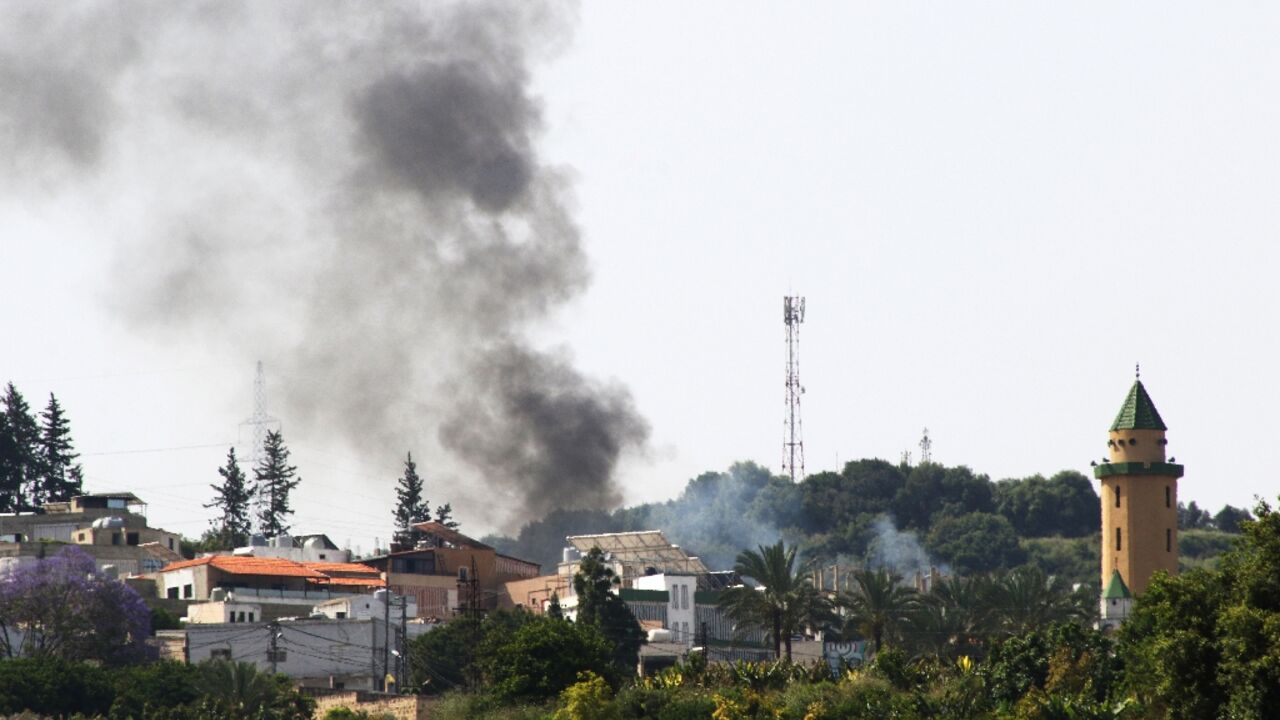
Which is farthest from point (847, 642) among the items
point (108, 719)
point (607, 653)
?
point (108, 719)

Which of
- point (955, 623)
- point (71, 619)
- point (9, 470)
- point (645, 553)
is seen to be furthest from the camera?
point (9, 470)

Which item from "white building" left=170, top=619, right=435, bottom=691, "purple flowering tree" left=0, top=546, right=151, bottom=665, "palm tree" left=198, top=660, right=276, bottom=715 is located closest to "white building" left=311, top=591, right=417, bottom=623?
"white building" left=170, top=619, right=435, bottom=691

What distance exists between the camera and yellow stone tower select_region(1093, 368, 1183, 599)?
110750 millimetres

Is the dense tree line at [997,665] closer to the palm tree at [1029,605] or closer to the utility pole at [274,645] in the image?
the palm tree at [1029,605]

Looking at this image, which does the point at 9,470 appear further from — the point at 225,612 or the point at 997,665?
the point at 997,665

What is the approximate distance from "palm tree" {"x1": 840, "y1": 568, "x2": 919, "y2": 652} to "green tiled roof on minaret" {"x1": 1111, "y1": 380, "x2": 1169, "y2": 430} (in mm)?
18050

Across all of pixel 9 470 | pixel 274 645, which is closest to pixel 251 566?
pixel 274 645

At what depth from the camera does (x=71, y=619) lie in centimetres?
10125

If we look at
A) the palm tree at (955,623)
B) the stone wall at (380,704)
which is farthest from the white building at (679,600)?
the stone wall at (380,704)

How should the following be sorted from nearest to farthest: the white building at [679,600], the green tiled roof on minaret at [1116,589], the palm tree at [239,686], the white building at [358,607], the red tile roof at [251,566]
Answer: the palm tree at [239,686], the green tiled roof on minaret at [1116,589], the white building at [358,607], the white building at [679,600], the red tile roof at [251,566]

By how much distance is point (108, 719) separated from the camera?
3295 inches

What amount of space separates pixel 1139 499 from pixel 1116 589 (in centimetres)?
493

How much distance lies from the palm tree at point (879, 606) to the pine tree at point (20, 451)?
237 feet

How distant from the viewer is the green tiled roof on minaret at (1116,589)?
10888 centimetres
